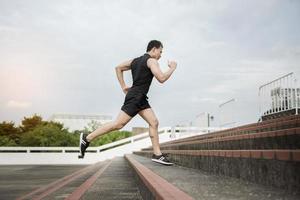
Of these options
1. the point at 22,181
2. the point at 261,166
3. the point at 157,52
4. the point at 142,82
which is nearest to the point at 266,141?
the point at 261,166

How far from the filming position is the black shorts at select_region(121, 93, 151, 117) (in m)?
6.02

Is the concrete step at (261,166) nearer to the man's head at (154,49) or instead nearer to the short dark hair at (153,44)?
the man's head at (154,49)

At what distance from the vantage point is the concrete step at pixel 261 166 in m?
2.88

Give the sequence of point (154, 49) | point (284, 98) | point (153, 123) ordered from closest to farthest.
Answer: point (154, 49) < point (153, 123) < point (284, 98)

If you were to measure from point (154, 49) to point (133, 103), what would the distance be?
80cm

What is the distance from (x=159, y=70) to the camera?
5801 mm

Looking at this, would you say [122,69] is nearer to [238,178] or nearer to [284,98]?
[238,178]

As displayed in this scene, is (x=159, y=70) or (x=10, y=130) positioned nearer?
(x=159, y=70)

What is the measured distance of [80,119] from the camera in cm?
6219

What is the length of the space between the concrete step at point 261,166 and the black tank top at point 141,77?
4.58ft

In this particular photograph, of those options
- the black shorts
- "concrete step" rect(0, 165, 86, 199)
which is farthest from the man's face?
"concrete step" rect(0, 165, 86, 199)

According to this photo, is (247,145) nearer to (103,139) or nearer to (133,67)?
(133,67)

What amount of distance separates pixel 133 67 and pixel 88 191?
1.88 metres

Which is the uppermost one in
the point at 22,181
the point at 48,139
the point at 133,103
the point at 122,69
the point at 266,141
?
the point at 122,69
